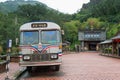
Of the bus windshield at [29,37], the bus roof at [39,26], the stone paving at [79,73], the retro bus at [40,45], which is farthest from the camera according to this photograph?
the bus roof at [39,26]

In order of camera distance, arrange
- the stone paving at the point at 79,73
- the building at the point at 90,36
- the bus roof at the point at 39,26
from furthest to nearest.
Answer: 1. the building at the point at 90,36
2. the bus roof at the point at 39,26
3. the stone paving at the point at 79,73

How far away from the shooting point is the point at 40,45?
51.1 ft

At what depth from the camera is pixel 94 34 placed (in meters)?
85.1

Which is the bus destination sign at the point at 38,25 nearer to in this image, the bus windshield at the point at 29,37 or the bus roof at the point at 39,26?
the bus roof at the point at 39,26

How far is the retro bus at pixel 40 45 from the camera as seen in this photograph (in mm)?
15359

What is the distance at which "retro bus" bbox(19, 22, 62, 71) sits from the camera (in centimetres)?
1536

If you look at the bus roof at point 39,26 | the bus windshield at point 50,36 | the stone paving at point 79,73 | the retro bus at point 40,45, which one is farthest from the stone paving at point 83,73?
the bus roof at point 39,26

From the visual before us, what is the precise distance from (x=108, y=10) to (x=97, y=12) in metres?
5.49

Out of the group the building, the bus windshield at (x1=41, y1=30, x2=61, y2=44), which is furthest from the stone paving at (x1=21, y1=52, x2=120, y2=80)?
the building

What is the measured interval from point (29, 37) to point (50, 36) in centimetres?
120

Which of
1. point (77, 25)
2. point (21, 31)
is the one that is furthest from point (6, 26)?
point (77, 25)

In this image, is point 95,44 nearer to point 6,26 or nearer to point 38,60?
point 6,26

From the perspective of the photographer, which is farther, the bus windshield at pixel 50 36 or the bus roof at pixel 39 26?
→ the bus roof at pixel 39 26

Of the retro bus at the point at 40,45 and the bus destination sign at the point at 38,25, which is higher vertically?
the bus destination sign at the point at 38,25
